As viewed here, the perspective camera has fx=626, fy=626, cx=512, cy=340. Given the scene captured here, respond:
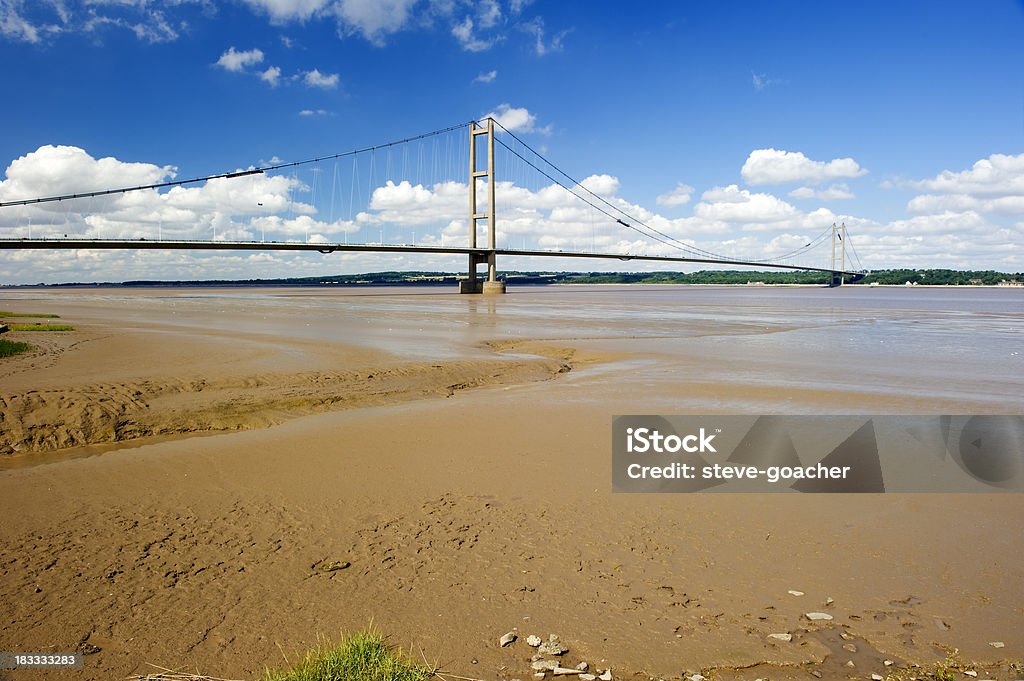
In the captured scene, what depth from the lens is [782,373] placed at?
12875 millimetres

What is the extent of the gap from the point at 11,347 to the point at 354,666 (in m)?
15.4

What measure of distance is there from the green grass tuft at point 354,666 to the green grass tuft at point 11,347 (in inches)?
557

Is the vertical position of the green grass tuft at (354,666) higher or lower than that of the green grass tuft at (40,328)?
lower

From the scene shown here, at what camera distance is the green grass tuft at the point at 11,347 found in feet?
44.1

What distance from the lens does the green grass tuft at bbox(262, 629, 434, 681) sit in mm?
2818

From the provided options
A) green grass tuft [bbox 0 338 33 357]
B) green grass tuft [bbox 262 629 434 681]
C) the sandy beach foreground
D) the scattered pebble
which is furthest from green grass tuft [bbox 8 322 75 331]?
the scattered pebble

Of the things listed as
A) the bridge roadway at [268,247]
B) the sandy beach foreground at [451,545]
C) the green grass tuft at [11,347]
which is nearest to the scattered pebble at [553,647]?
the sandy beach foreground at [451,545]

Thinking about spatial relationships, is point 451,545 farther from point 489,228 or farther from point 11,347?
point 489,228

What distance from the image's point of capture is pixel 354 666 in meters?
2.89

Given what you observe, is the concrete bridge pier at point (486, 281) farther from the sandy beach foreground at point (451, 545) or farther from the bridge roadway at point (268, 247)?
the sandy beach foreground at point (451, 545)

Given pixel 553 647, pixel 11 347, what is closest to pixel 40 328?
pixel 11 347

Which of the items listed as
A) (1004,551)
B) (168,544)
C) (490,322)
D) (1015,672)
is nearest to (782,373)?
(1004,551)

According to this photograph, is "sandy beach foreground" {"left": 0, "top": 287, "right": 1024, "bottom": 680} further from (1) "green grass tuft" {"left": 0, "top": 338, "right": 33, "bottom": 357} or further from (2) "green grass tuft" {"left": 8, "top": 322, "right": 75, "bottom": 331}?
(2) "green grass tuft" {"left": 8, "top": 322, "right": 75, "bottom": 331}

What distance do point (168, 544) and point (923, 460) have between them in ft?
22.7
